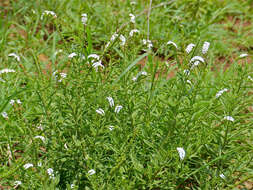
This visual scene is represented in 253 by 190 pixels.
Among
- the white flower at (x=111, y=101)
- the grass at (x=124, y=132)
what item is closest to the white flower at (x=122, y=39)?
the grass at (x=124, y=132)

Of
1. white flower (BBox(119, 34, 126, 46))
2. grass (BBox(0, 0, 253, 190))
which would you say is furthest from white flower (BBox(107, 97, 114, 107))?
white flower (BBox(119, 34, 126, 46))

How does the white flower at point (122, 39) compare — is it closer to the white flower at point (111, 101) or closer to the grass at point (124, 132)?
the grass at point (124, 132)

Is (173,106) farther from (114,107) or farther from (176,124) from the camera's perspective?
(114,107)

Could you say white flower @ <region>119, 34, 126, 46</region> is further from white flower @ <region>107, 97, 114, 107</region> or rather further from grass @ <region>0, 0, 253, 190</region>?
white flower @ <region>107, 97, 114, 107</region>

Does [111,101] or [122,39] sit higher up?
[122,39]

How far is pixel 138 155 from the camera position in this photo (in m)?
2.24

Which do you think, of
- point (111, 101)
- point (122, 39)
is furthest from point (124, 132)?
point (122, 39)

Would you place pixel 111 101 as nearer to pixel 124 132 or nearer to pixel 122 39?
pixel 124 132

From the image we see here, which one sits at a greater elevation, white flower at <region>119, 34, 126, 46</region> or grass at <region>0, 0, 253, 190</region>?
white flower at <region>119, 34, 126, 46</region>

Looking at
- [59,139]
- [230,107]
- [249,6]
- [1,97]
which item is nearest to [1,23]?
[1,97]

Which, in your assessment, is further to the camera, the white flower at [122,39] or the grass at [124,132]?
the white flower at [122,39]

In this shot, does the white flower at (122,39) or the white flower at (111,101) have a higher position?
the white flower at (122,39)

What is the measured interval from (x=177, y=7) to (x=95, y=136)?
3.38 m

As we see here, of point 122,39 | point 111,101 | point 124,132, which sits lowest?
point 124,132
